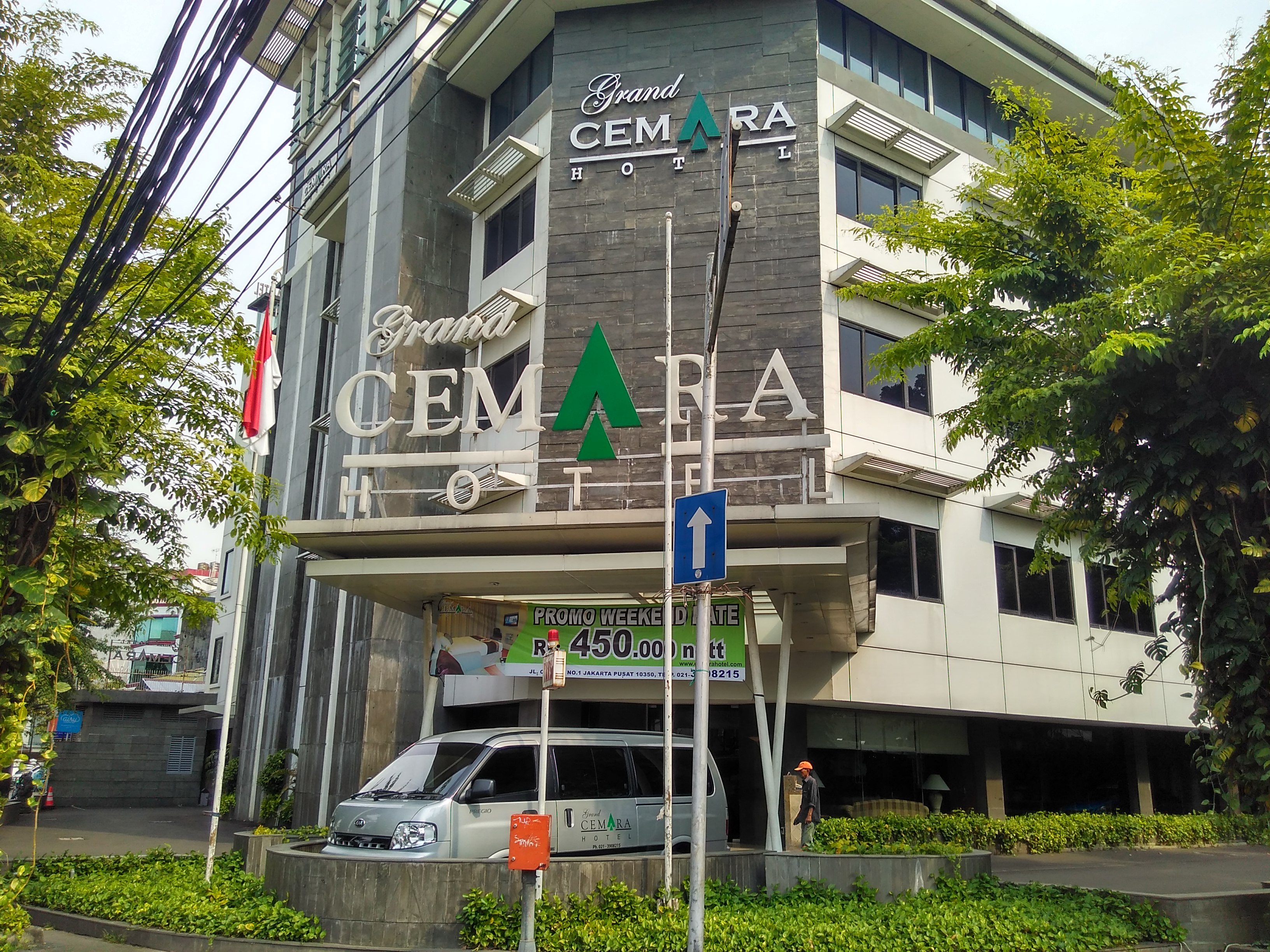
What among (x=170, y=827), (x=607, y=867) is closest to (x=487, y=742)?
(x=607, y=867)

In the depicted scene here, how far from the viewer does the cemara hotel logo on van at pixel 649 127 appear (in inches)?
878

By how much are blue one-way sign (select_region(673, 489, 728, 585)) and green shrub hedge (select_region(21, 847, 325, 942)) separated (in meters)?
5.68

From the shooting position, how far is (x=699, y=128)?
22.6 m

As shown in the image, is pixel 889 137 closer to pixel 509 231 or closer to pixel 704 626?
pixel 509 231

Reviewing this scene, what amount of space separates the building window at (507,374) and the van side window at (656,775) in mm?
9947

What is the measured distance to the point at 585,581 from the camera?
16.0 meters

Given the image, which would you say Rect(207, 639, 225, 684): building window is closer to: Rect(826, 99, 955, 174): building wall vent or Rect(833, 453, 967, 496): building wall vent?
Rect(833, 453, 967, 496): building wall vent

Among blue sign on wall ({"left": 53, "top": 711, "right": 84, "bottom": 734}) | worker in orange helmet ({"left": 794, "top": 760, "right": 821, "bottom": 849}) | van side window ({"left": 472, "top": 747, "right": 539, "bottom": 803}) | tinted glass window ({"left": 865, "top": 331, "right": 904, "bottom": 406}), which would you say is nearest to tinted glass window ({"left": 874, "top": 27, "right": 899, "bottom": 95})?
tinted glass window ({"left": 865, "top": 331, "right": 904, "bottom": 406})

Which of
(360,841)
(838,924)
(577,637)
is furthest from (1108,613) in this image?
(360,841)

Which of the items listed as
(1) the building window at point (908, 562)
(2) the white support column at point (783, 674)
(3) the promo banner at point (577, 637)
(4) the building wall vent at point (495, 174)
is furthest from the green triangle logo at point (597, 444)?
(4) the building wall vent at point (495, 174)

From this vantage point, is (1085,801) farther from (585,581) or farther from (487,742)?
(487,742)

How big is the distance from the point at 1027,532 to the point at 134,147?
817 inches

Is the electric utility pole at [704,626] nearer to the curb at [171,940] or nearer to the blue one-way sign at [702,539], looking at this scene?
the blue one-way sign at [702,539]

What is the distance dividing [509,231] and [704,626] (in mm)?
17465
